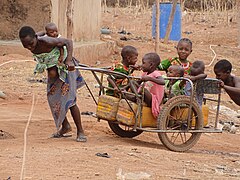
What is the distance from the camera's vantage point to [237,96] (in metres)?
6.96

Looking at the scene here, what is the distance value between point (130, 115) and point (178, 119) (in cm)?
53

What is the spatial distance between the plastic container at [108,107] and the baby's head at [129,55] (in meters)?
0.42

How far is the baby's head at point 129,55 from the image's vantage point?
Result: 7004 millimetres

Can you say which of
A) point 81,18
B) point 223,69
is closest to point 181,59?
point 223,69

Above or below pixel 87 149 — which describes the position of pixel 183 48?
above

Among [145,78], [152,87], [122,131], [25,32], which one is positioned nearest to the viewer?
[25,32]

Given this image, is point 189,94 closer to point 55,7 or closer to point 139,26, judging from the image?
point 55,7

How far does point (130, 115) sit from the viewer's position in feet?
22.2

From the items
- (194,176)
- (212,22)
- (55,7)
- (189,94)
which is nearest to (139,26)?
(212,22)

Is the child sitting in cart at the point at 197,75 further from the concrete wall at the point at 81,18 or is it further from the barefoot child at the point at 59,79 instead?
the concrete wall at the point at 81,18

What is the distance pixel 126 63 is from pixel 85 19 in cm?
847

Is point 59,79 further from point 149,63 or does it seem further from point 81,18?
point 81,18

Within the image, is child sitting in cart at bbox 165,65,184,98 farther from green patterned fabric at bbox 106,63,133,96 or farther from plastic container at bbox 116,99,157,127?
green patterned fabric at bbox 106,63,133,96

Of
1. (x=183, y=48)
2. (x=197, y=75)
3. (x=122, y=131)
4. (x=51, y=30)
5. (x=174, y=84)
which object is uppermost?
(x=51, y=30)
